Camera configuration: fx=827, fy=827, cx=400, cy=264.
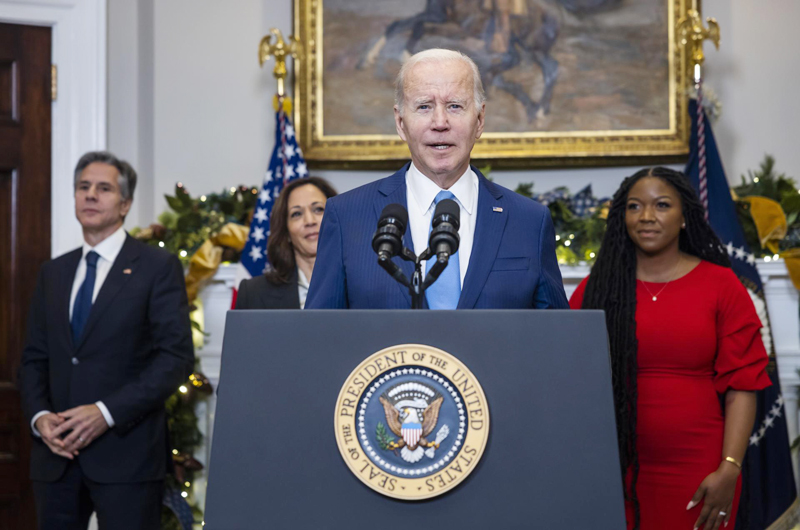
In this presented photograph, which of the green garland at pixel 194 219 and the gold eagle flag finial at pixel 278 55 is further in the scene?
the gold eagle flag finial at pixel 278 55

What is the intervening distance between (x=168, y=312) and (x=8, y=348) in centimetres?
165

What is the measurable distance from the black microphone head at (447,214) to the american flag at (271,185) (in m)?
3.02

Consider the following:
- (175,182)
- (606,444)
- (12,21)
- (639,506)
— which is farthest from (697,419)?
(12,21)

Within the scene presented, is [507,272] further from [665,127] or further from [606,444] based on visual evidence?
[665,127]

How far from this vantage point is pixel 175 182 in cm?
505

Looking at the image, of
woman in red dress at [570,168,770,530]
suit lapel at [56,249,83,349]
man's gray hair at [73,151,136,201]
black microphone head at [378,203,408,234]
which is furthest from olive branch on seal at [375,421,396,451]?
man's gray hair at [73,151,136,201]

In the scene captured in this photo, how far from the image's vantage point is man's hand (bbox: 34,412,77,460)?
9.94ft

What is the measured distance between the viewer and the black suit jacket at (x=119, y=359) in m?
3.08

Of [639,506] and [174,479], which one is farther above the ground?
[639,506]

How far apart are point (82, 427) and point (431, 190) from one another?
1.91 metres

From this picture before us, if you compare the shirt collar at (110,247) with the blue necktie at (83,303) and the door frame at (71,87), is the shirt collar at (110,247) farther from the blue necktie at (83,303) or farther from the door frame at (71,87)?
the door frame at (71,87)

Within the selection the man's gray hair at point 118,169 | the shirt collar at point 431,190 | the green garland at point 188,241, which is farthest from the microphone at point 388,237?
the green garland at point 188,241

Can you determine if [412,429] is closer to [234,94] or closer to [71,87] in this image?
[71,87]

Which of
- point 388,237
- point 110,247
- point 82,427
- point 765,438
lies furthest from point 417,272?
point 765,438
